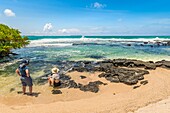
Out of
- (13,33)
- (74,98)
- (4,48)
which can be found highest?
(13,33)

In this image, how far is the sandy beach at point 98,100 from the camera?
24.9 feet

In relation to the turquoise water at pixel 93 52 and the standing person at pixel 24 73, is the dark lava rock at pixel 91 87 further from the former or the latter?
the turquoise water at pixel 93 52

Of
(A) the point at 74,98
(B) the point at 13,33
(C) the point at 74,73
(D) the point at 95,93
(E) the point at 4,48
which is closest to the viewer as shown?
(A) the point at 74,98

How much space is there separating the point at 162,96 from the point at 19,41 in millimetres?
14622

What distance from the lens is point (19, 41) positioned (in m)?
19.1

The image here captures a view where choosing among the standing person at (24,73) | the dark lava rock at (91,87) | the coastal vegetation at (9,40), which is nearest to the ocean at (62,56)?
the standing person at (24,73)

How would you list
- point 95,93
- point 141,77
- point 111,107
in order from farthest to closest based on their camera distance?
point 141,77, point 95,93, point 111,107

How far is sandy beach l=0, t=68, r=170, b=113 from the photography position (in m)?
7.60

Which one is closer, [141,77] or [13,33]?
[141,77]

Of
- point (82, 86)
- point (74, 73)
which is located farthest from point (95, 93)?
point (74, 73)

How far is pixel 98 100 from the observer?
8859 mm

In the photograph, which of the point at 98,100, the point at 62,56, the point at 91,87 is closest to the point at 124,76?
the point at 91,87

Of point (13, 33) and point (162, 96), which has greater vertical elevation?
point (13, 33)

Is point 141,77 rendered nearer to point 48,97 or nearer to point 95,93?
point 95,93
